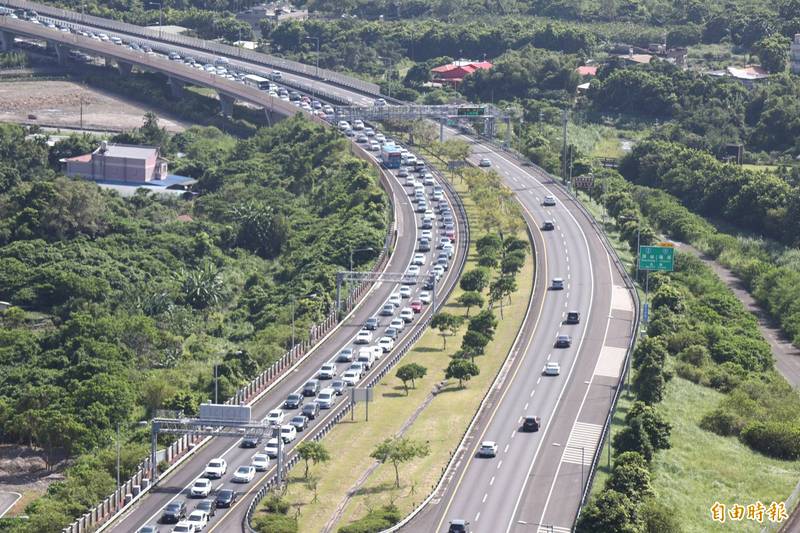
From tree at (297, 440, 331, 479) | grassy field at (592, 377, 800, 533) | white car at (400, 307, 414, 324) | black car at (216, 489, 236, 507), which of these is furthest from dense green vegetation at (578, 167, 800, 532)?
black car at (216, 489, 236, 507)

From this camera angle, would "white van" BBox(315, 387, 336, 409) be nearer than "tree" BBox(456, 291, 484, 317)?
Yes

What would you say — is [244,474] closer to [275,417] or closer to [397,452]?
[397,452]

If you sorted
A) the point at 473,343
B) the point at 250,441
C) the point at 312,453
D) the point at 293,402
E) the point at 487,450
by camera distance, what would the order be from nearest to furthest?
1. the point at 312,453
2. the point at 487,450
3. the point at 250,441
4. the point at 293,402
5. the point at 473,343

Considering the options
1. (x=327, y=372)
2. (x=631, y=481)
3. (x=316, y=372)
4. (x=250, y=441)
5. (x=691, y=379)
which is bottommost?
(x=316, y=372)

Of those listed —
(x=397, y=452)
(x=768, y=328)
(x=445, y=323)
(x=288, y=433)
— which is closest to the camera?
(x=397, y=452)

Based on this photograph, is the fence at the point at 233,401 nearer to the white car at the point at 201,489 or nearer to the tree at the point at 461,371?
the white car at the point at 201,489

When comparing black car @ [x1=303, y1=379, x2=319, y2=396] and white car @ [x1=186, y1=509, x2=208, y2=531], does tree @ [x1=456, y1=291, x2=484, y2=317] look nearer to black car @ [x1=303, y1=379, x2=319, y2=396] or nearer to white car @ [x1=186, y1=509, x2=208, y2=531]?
black car @ [x1=303, y1=379, x2=319, y2=396]

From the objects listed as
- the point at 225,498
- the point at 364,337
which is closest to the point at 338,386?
the point at 364,337
